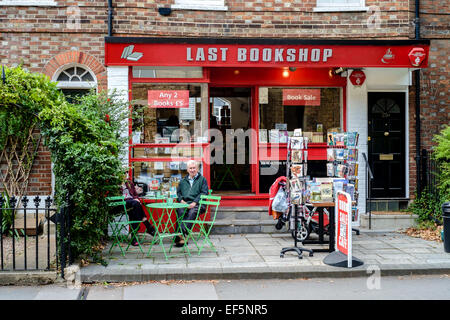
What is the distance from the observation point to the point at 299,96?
436 inches

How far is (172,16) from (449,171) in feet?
21.3

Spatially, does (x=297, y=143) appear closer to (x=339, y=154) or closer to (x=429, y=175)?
(x=339, y=154)

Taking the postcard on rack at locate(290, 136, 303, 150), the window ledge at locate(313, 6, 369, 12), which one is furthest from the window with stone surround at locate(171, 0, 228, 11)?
the postcard on rack at locate(290, 136, 303, 150)

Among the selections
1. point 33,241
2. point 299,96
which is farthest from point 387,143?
point 33,241

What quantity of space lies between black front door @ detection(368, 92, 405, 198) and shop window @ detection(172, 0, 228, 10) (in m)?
3.89

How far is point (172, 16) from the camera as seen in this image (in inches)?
409

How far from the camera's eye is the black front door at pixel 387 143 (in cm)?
1114

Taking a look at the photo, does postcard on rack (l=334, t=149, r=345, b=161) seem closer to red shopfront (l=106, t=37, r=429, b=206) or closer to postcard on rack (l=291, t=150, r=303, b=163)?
postcard on rack (l=291, t=150, r=303, b=163)

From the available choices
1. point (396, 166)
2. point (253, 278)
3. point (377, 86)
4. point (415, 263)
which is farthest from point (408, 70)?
point (253, 278)

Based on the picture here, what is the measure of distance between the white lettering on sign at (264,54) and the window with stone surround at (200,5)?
1.12 m

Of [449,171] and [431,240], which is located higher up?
[449,171]

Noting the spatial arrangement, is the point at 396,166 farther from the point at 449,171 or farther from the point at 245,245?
the point at 245,245

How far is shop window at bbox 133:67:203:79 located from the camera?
1020 cm

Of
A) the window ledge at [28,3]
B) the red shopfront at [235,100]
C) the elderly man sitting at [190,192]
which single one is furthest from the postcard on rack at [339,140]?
the window ledge at [28,3]
